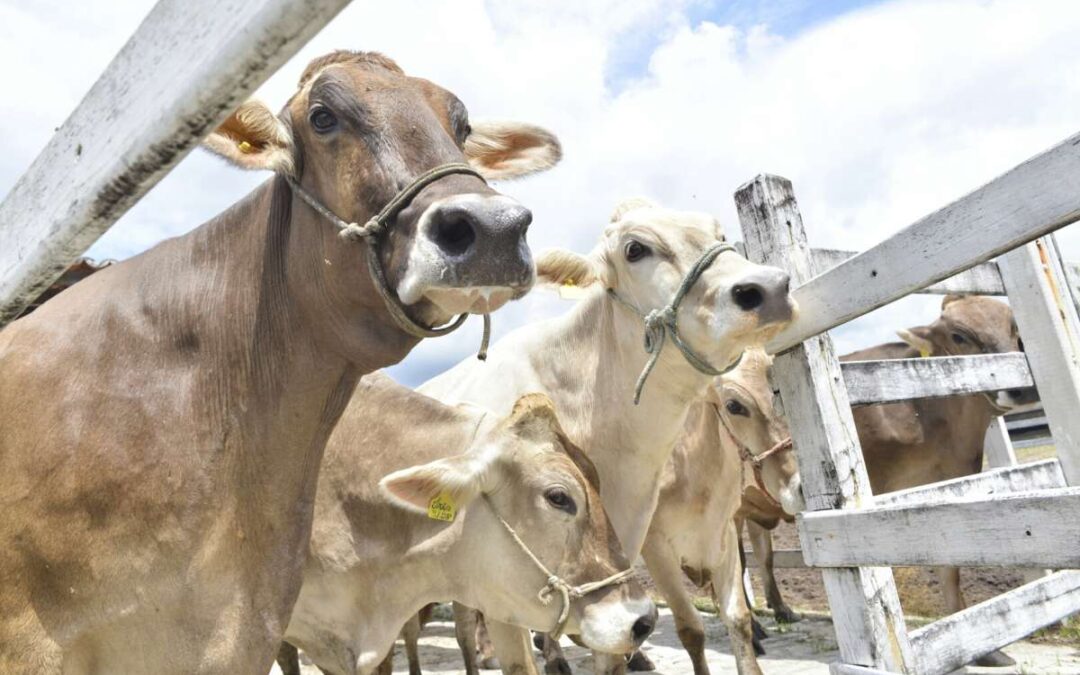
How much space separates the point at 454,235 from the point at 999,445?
19.5 ft

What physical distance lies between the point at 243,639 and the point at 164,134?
177 cm

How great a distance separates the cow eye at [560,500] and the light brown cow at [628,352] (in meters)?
0.69

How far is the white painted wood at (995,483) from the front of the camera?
10.8 feet

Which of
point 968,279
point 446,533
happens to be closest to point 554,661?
point 446,533

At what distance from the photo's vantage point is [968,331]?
7.33 m

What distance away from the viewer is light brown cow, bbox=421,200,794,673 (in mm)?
3887

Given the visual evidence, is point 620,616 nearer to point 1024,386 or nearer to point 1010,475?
point 1010,475

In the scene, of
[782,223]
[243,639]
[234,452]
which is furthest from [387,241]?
[782,223]

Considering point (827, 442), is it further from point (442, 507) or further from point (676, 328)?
point (442, 507)

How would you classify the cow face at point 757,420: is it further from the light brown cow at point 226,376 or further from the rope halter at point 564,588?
the light brown cow at point 226,376

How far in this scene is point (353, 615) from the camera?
407cm

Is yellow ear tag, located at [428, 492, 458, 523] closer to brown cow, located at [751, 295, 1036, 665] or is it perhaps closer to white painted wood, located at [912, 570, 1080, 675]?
white painted wood, located at [912, 570, 1080, 675]

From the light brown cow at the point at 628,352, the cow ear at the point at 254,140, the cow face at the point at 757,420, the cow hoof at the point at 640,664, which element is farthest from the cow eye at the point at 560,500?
the cow hoof at the point at 640,664

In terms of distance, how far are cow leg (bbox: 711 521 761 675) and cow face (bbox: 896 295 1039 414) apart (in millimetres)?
3119
